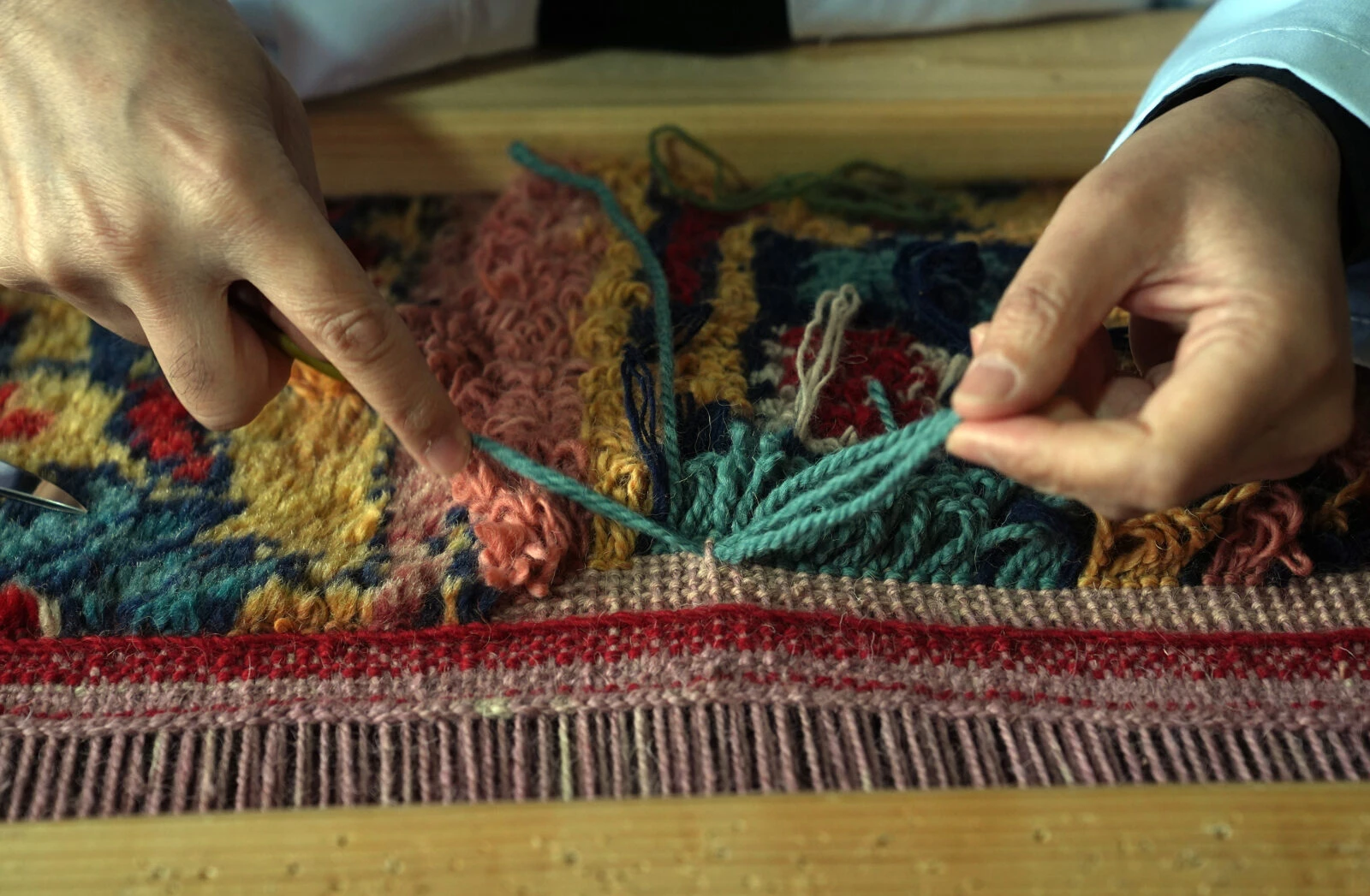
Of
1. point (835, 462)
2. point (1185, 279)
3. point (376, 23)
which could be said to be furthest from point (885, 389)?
point (376, 23)

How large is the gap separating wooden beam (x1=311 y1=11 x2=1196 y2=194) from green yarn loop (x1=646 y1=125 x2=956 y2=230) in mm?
17

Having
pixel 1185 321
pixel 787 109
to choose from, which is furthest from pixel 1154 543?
pixel 787 109

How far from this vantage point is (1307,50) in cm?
60

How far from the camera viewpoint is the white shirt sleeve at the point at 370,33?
0.84 m

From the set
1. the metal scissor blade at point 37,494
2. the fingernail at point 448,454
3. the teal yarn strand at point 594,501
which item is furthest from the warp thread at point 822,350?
the metal scissor blade at point 37,494

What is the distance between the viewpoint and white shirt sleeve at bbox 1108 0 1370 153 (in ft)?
1.94

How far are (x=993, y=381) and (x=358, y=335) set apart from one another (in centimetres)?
Answer: 34

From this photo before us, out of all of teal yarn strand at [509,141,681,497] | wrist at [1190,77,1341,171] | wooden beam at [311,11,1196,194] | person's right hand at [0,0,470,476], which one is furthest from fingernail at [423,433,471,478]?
wrist at [1190,77,1341,171]

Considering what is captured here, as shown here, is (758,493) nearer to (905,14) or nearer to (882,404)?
(882,404)

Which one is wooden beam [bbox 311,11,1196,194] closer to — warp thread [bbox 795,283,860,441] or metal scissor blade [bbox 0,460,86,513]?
warp thread [bbox 795,283,860,441]

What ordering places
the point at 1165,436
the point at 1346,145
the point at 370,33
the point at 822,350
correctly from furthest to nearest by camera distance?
the point at 370,33
the point at 822,350
the point at 1346,145
the point at 1165,436

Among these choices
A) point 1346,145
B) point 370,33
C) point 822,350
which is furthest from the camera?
point 370,33

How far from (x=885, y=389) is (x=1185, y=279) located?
0.21m

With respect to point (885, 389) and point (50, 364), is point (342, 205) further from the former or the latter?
point (885, 389)
